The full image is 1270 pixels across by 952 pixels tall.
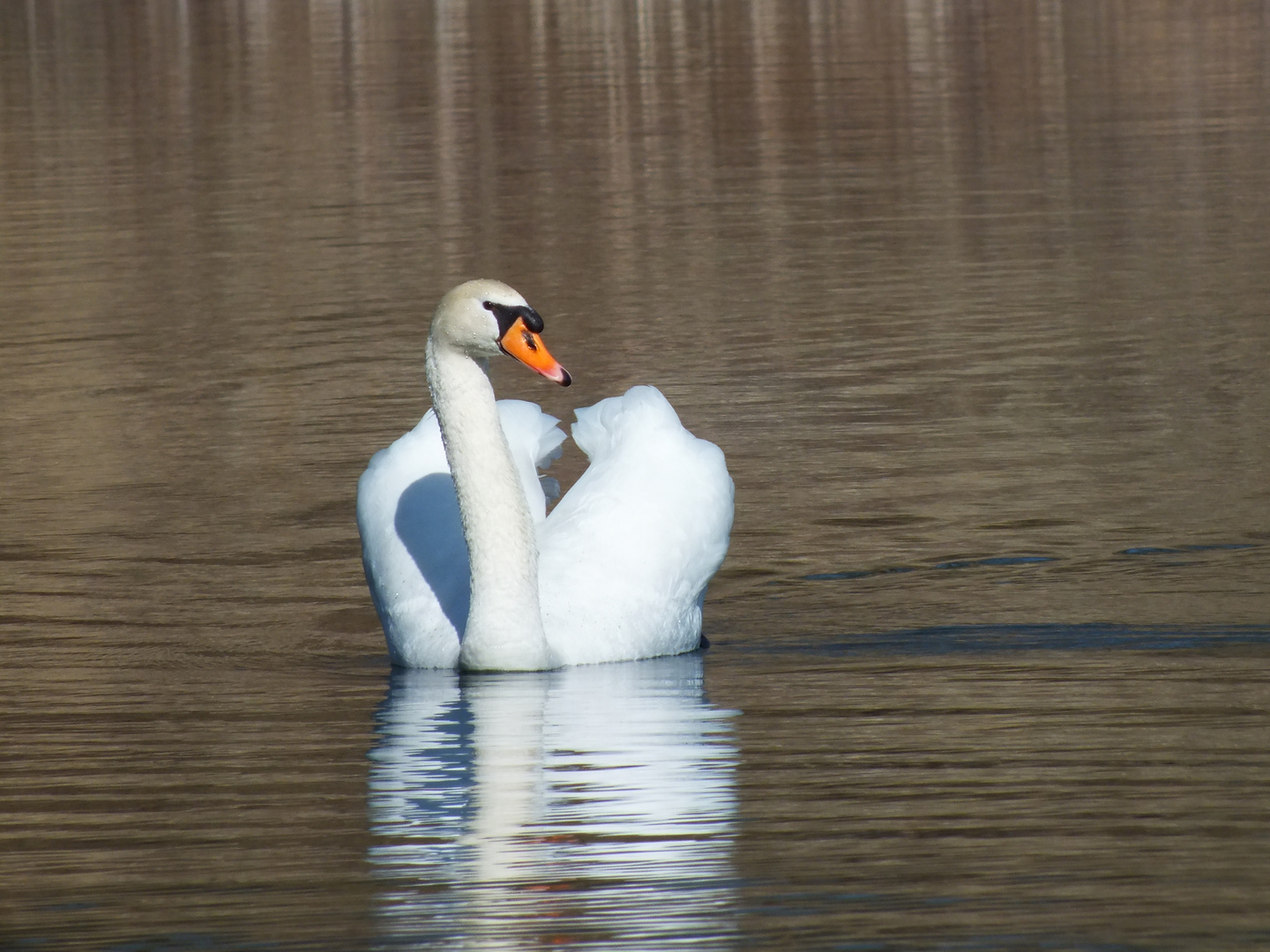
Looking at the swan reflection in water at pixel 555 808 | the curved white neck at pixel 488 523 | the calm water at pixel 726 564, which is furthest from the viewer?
the curved white neck at pixel 488 523

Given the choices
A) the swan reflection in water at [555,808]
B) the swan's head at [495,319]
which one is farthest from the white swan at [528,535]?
the swan reflection in water at [555,808]

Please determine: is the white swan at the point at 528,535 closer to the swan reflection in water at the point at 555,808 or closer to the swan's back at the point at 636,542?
the swan's back at the point at 636,542

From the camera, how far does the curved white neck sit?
8.62m

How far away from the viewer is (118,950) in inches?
223

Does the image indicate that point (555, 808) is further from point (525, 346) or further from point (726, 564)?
point (726, 564)

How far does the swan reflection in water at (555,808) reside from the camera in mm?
5707

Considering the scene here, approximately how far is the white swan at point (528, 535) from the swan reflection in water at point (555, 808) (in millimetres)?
128

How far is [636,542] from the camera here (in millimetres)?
Result: 8906

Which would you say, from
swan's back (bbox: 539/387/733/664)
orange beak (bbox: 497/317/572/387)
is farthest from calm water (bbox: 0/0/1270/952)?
orange beak (bbox: 497/317/572/387)

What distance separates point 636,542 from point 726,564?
1.60 metres

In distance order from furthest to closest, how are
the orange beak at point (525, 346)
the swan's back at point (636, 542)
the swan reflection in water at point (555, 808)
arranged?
the swan's back at point (636, 542)
the orange beak at point (525, 346)
the swan reflection in water at point (555, 808)

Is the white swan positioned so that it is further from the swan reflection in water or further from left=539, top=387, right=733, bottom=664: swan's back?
the swan reflection in water

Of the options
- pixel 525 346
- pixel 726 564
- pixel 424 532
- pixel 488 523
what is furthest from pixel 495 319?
pixel 726 564

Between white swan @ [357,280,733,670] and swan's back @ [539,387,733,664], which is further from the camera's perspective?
swan's back @ [539,387,733,664]
